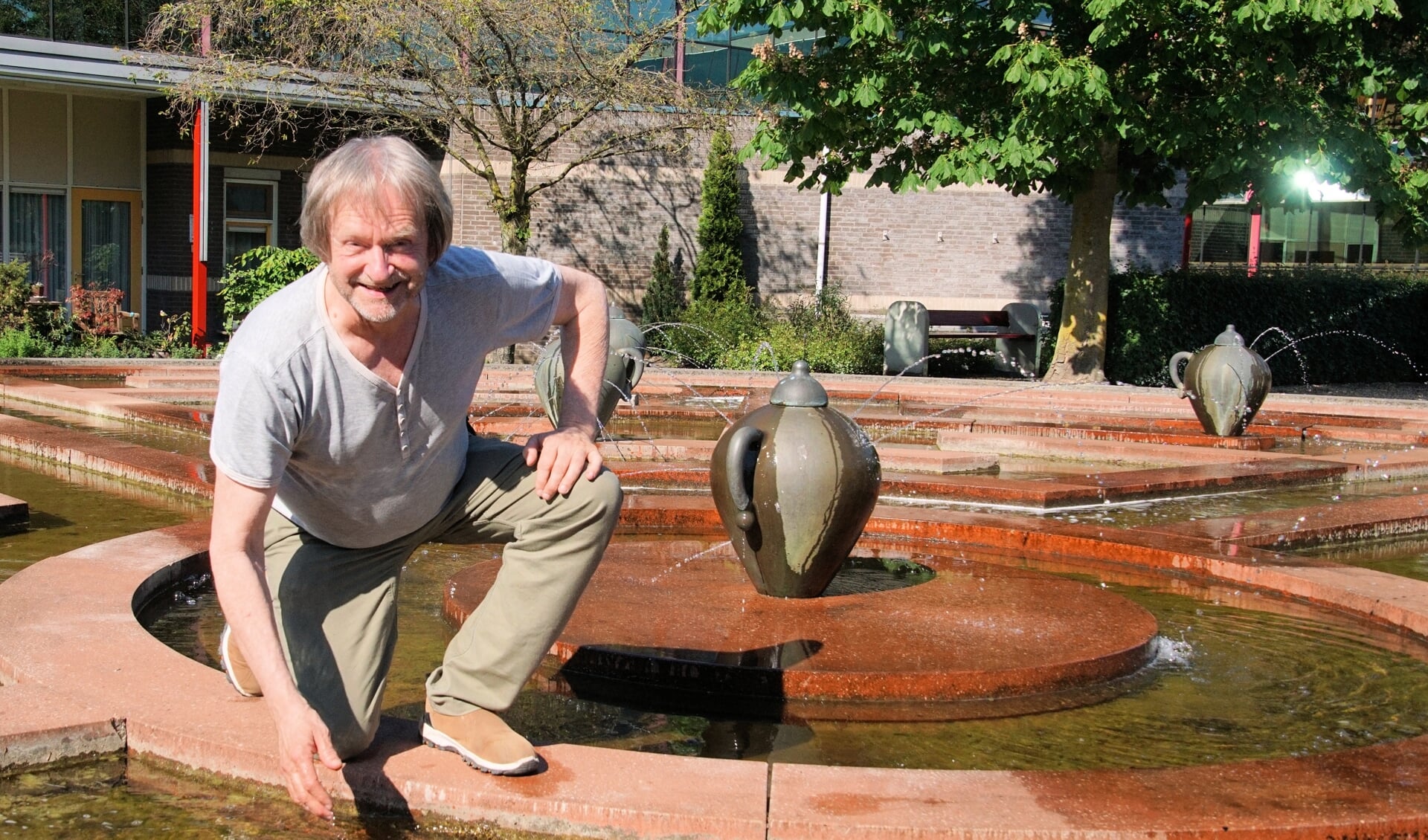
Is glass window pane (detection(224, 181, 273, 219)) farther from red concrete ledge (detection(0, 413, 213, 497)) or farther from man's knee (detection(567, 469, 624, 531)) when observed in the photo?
man's knee (detection(567, 469, 624, 531))

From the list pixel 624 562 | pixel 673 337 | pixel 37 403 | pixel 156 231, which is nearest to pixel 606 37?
pixel 673 337

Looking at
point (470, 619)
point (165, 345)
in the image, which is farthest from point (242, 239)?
point (470, 619)

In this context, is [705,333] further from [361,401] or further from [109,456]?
[361,401]

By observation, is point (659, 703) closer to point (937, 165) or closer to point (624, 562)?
point (624, 562)

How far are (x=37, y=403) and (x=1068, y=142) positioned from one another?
1057 centimetres

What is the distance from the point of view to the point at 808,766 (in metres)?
3.21

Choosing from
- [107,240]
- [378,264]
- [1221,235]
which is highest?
[1221,235]

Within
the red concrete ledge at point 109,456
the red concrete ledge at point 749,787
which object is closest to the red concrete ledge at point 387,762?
the red concrete ledge at point 749,787

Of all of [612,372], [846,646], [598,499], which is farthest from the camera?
[612,372]

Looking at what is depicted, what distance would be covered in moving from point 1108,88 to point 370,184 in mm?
13085

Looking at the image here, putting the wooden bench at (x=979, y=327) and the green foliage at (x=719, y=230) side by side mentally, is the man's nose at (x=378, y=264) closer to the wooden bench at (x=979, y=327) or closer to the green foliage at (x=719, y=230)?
the wooden bench at (x=979, y=327)

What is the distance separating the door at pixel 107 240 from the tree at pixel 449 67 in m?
3.41

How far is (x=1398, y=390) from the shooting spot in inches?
866

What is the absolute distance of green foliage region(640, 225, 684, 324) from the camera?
22.8 m
